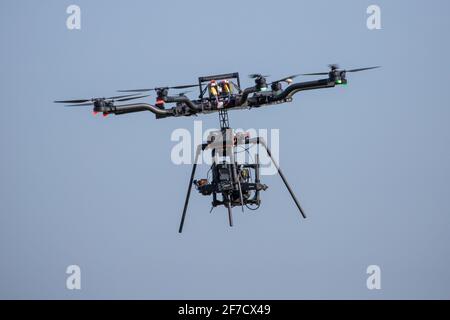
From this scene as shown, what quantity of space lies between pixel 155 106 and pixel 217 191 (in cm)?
539

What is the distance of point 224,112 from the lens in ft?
217

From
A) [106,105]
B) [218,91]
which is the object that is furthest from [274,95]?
[106,105]

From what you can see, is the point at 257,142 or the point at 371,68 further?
the point at 257,142

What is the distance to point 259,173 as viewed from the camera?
218 ft

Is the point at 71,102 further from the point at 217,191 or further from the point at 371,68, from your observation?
the point at 371,68

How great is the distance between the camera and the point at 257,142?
66062mm

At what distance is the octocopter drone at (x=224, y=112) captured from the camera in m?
63.2

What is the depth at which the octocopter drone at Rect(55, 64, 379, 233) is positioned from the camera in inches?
2488

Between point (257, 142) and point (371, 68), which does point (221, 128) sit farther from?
point (371, 68)
